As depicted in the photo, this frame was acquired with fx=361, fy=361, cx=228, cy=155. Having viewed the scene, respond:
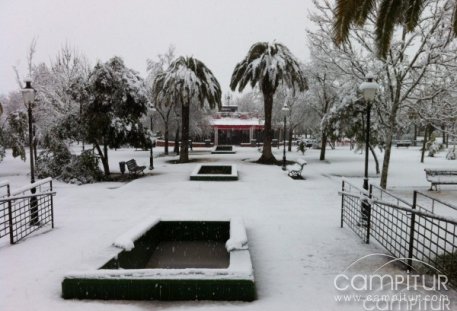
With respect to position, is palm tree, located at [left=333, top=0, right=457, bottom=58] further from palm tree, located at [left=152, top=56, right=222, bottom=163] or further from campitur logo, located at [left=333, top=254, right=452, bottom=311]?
palm tree, located at [left=152, top=56, right=222, bottom=163]

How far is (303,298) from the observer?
5223 mm

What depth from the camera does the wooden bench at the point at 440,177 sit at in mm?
16031

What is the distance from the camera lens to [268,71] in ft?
76.5

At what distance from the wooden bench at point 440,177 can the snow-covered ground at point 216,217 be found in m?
0.51

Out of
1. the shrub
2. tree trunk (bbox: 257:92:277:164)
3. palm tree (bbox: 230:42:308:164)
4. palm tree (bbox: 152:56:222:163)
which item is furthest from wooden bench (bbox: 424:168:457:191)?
the shrub

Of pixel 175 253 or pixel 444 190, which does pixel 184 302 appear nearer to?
pixel 175 253

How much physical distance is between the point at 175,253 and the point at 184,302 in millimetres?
3319

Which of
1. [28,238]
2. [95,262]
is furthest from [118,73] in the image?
[95,262]

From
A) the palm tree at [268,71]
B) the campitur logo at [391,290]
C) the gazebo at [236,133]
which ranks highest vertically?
the palm tree at [268,71]

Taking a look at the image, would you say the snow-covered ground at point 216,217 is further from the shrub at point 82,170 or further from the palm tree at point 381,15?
the palm tree at point 381,15

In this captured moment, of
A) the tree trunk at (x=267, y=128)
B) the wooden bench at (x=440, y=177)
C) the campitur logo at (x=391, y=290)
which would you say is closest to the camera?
the campitur logo at (x=391, y=290)

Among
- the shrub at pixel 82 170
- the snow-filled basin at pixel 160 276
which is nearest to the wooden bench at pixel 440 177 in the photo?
the snow-filled basin at pixel 160 276

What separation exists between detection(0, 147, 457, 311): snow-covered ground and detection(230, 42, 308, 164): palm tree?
882cm

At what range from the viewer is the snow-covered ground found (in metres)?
5.16
